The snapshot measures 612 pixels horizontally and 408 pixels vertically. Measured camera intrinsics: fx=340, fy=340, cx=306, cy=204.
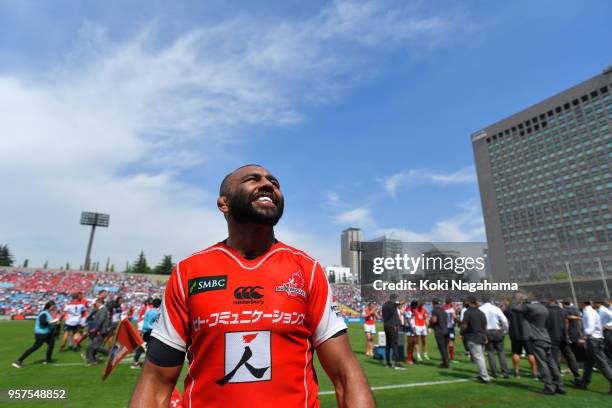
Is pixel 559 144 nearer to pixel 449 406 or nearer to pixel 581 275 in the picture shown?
pixel 581 275

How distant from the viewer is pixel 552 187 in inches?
4897

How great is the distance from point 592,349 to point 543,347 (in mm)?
1226

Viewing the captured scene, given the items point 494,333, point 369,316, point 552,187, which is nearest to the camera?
point 494,333

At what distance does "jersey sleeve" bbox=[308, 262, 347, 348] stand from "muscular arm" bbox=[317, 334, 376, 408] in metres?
0.04

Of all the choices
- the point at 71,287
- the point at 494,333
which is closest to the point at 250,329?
the point at 494,333

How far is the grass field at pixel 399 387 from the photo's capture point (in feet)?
23.5

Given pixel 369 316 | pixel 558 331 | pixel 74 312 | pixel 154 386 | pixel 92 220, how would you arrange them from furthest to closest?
pixel 92 220
pixel 369 316
pixel 74 312
pixel 558 331
pixel 154 386

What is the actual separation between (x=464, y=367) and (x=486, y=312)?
227 centimetres

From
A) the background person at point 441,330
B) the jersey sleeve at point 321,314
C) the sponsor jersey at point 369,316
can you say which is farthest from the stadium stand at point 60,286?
the jersey sleeve at point 321,314

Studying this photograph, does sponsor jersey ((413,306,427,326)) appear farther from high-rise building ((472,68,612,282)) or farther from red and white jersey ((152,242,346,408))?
high-rise building ((472,68,612,282))

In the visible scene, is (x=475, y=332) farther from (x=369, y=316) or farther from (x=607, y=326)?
(x=369, y=316)

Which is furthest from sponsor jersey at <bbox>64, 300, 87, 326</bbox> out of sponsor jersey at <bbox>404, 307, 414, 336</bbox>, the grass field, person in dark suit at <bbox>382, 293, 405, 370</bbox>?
sponsor jersey at <bbox>404, 307, 414, 336</bbox>

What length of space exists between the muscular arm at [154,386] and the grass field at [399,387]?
5969 mm

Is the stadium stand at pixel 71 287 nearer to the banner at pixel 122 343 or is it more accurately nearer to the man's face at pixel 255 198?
the banner at pixel 122 343
